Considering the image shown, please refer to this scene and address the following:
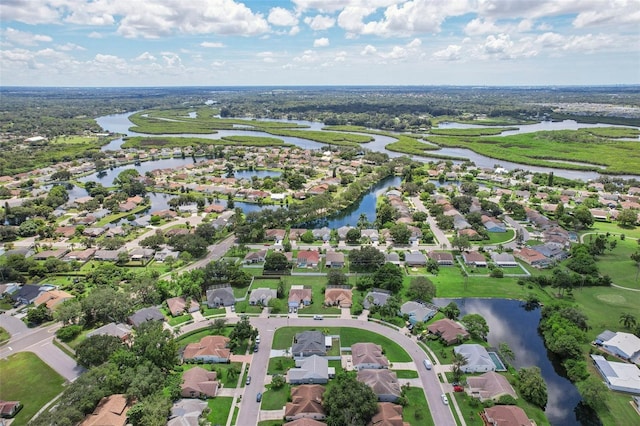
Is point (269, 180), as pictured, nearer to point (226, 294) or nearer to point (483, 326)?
point (226, 294)

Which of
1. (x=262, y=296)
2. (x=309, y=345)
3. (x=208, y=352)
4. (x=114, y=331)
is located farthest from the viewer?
(x=262, y=296)

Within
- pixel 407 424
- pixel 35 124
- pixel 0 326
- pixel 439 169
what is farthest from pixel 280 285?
pixel 35 124

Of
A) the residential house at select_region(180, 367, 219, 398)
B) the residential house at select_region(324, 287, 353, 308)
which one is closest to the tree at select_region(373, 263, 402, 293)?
the residential house at select_region(324, 287, 353, 308)

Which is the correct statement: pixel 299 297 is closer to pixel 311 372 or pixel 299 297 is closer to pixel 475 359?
pixel 311 372

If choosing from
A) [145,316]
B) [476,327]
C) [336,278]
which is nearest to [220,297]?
[145,316]

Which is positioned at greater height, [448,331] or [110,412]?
[448,331]

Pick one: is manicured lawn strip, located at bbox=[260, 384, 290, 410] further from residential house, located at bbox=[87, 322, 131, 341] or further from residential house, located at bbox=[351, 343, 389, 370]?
residential house, located at bbox=[87, 322, 131, 341]
